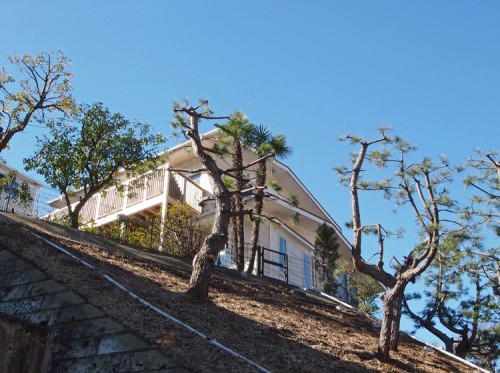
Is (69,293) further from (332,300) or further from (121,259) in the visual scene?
(332,300)

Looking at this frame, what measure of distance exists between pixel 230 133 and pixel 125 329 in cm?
585

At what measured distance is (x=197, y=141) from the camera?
547 inches

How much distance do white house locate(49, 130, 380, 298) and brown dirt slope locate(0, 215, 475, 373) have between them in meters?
7.88

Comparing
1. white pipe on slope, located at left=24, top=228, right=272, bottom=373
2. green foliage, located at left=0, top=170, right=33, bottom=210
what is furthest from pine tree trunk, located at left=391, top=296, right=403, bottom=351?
green foliage, located at left=0, top=170, right=33, bottom=210

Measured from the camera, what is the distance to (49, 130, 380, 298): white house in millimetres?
23484

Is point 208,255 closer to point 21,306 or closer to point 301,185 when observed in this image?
point 21,306

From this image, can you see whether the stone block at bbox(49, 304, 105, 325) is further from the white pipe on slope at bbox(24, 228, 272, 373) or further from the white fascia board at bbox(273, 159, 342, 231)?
the white fascia board at bbox(273, 159, 342, 231)

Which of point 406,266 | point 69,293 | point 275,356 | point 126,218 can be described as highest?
point 126,218

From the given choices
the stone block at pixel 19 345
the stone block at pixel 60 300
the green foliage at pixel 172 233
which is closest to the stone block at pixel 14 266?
the stone block at pixel 60 300

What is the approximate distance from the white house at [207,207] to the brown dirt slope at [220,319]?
7.88 metres

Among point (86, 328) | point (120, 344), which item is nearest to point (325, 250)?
point (86, 328)

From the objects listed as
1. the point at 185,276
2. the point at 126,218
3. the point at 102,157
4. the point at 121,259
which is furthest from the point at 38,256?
the point at 126,218

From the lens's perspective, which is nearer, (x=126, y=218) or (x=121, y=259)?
(x=121, y=259)

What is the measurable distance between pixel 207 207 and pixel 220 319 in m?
14.2
